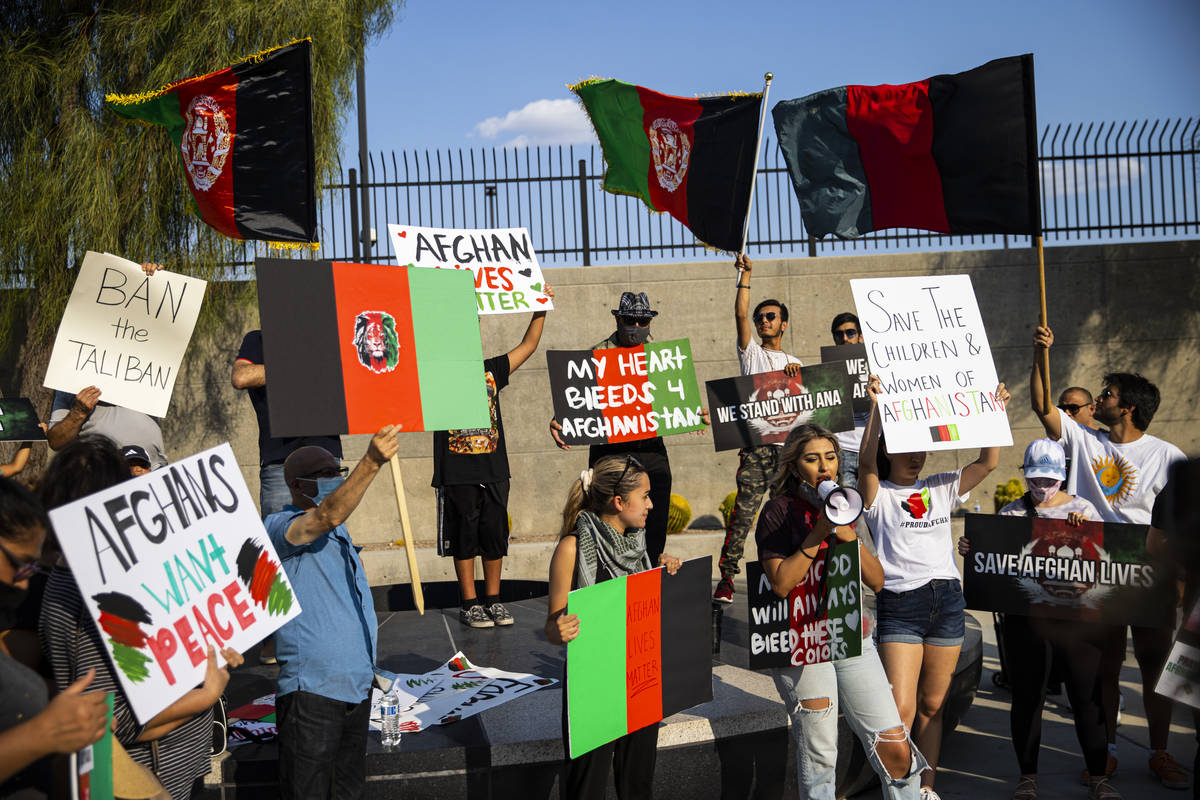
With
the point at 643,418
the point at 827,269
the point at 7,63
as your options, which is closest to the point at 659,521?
the point at 643,418

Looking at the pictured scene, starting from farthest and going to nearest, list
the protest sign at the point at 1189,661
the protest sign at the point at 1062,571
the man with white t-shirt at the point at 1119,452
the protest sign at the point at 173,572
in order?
the man with white t-shirt at the point at 1119,452 → the protest sign at the point at 1062,571 → the protest sign at the point at 173,572 → the protest sign at the point at 1189,661

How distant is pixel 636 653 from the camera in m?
4.24

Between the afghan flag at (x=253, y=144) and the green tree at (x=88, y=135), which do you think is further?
the green tree at (x=88, y=135)

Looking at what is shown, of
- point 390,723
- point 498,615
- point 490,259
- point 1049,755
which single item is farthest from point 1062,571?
point 490,259

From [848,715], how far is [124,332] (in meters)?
4.59

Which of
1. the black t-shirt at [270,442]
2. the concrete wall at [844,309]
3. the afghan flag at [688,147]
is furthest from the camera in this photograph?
the concrete wall at [844,309]

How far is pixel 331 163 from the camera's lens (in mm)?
12469

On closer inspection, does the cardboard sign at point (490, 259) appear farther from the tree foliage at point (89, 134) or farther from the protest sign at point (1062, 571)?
the tree foliage at point (89, 134)

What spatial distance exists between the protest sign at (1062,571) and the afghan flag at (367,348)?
2.62 metres

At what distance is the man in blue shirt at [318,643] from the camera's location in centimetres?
377

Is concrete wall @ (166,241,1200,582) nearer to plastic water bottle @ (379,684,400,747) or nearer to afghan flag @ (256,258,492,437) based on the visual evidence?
plastic water bottle @ (379,684,400,747)

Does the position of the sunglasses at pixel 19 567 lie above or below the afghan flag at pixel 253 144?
below

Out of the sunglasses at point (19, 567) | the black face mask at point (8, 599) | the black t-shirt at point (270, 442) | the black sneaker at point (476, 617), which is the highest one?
the black t-shirt at point (270, 442)

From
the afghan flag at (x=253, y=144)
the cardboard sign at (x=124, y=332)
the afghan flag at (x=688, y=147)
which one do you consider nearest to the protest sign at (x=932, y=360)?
the afghan flag at (x=688, y=147)
